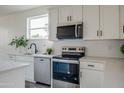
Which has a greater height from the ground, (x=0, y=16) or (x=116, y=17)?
(x=0, y=16)

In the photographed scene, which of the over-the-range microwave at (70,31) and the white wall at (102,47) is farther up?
the over-the-range microwave at (70,31)

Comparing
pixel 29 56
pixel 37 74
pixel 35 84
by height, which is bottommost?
pixel 35 84

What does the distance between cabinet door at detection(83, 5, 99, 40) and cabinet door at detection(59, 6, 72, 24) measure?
42 cm

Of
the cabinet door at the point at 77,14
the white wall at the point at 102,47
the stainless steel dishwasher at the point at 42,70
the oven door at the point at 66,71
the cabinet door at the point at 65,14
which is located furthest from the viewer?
the stainless steel dishwasher at the point at 42,70

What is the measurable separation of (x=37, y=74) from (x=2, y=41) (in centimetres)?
278

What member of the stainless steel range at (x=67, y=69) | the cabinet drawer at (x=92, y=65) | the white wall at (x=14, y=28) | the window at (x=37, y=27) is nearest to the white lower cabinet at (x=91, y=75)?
the cabinet drawer at (x=92, y=65)

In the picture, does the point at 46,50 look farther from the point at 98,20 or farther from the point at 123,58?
the point at 123,58

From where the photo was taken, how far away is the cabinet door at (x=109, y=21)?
2.93 metres

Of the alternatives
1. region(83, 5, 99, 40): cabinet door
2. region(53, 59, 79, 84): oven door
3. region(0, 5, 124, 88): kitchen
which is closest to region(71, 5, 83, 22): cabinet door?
region(0, 5, 124, 88): kitchen

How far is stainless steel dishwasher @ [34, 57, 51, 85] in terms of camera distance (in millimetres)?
3641

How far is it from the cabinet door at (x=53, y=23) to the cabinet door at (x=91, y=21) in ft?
2.78

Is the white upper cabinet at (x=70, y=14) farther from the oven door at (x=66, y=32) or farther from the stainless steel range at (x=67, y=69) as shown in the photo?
the stainless steel range at (x=67, y=69)

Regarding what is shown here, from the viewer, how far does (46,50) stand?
4.25m
